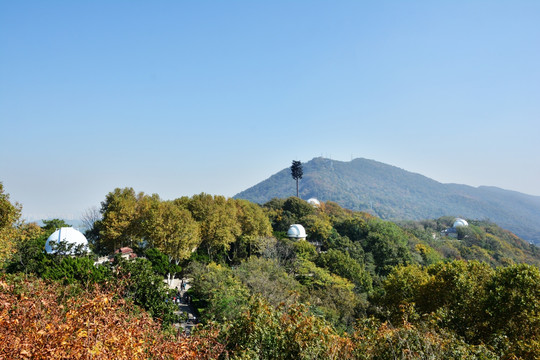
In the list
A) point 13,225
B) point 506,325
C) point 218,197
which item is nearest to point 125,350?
point 506,325

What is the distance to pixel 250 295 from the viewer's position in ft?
50.0

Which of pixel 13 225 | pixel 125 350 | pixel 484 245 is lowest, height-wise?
pixel 484 245

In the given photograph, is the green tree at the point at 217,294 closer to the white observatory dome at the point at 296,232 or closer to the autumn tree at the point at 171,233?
the autumn tree at the point at 171,233

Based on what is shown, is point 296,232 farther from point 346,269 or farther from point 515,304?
point 515,304

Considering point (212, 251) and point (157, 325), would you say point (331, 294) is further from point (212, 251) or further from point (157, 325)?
point (157, 325)

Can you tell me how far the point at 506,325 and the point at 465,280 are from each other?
245cm

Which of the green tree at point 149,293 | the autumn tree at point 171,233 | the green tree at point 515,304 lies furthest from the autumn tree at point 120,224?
the green tree at point 515,304

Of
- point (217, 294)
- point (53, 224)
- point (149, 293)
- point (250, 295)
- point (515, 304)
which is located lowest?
point (217, 294)

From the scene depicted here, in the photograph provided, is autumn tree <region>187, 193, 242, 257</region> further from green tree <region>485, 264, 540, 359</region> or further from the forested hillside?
green tree <region>485, 264, 540, 359</region>

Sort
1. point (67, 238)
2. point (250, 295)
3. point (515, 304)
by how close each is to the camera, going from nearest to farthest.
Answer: point (515, 304) → point (250, 295) → point (67, 238)

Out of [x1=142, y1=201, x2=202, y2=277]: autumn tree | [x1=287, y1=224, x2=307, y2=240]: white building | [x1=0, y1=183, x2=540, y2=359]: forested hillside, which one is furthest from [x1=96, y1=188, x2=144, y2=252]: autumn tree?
[x1=287, y1=224, x2=307, y2=240]: white building

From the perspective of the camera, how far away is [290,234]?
135 feet

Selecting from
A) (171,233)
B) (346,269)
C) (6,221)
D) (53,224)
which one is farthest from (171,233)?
(53,224)

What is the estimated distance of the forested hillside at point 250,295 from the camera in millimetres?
5586
